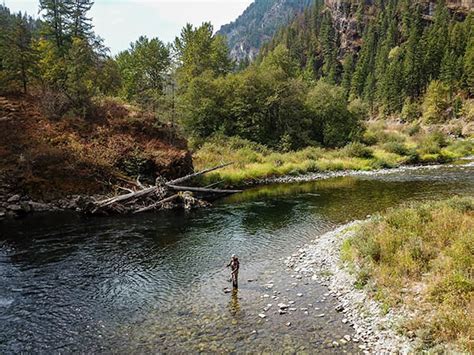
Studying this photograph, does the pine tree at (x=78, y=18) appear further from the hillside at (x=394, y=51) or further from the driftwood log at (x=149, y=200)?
the hillside at (x=394, y=51)

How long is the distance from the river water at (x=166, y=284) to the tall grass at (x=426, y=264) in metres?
2.25

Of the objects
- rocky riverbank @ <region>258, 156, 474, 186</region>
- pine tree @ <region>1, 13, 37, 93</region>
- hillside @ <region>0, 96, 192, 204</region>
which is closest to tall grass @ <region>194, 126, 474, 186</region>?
rocky riverbank @ <region>258, 156, 474, 186</region>

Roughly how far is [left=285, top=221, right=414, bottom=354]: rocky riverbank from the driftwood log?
13.8 metres

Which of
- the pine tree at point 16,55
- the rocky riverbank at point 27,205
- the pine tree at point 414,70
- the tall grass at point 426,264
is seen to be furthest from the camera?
the pine tree at point 414,70

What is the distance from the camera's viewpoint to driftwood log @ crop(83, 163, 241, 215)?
29.0 m

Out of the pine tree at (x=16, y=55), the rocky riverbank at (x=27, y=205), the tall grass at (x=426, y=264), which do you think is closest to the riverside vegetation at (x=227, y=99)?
the pine tree at (x=16, y=55)

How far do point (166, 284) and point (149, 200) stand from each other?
1553cm

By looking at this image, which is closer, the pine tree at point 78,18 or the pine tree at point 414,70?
the pine tree at point 78,18

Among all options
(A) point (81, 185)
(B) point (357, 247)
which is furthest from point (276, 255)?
(A) point (81, 185)

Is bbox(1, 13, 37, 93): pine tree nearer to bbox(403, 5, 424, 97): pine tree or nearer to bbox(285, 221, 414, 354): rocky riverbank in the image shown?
bbox(285, 221, 414, 354): rocky riverbank

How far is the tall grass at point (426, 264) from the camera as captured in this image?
1111 cm

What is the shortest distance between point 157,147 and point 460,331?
32.4m

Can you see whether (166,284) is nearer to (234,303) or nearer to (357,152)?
(234,303)

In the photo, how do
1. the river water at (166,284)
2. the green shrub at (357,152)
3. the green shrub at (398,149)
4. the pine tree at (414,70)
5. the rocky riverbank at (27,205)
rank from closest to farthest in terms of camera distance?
the river water at (166,284)
the rocky riverbank at (27,205)
the green shrub at (357,152)
the green shrub at (398,149)
the pine tree at (414,70)
